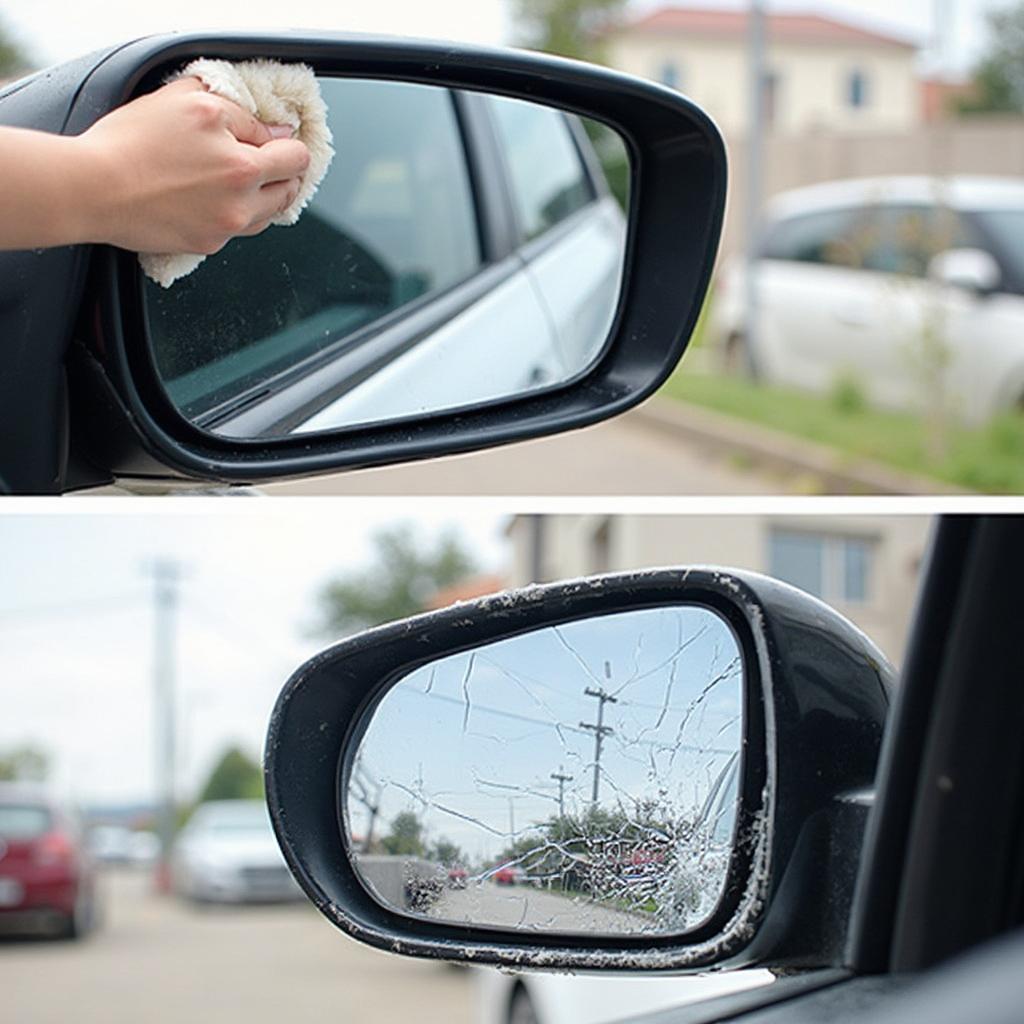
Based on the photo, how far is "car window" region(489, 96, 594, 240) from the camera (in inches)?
91.8

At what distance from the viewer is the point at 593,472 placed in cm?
838

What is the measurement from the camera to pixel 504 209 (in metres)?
2.54

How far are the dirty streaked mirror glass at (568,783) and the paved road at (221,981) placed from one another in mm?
5955

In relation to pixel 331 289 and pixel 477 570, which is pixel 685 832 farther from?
pixel 477 570

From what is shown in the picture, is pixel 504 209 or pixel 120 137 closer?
pixel 120 137

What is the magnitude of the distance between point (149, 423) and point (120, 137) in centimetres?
23

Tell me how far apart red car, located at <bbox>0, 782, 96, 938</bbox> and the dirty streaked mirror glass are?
10.6 meters

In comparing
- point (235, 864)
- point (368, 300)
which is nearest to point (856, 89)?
point (235, 864)

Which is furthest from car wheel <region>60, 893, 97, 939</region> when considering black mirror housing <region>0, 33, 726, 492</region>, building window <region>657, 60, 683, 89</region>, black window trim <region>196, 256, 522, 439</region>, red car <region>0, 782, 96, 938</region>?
building window <region>657, 60, 683, 89</region>

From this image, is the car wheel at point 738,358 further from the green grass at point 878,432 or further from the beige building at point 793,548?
the beige building at point 793,548

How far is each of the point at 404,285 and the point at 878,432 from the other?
290 inches

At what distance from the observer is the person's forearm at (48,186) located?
93 cm

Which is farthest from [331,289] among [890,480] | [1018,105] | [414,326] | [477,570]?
[1018,105]

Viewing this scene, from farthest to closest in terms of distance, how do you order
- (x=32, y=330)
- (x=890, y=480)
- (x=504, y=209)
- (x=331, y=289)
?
(x=890, y=480)
(x=504, y=209)
(x=331, y=289)
(x=32, y=330)
